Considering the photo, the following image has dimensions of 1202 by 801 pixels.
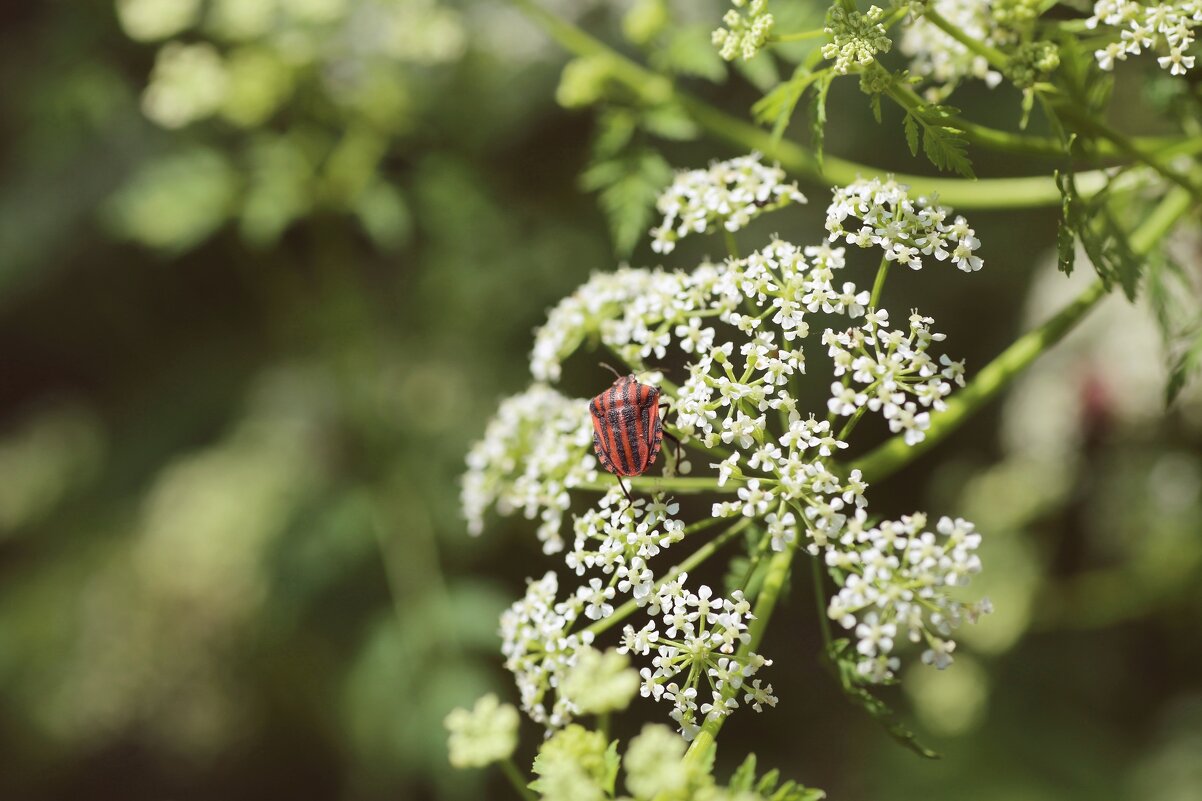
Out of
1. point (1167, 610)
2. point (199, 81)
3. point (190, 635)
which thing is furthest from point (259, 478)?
point (1167, 610)

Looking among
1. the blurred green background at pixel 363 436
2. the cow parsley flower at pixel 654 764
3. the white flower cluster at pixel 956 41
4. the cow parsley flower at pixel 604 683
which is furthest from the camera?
the blurred green background at pixel 363 436

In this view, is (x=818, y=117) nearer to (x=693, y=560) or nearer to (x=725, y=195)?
(x=725, y=195)

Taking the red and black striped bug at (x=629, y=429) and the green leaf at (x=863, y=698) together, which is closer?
the green leaf at (x=863, y=698)

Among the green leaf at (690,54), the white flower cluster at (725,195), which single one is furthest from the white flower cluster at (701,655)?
the green leaf at (690,54)

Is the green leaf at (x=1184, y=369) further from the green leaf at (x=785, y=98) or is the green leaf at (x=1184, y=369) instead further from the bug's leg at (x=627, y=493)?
the bug's leg at (x=627, y=493)

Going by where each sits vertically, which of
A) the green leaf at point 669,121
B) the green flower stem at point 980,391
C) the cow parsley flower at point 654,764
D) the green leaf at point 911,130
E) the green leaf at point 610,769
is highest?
the green leaf at point 669,121

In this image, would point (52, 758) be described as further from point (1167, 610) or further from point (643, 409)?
point (1167, 610)

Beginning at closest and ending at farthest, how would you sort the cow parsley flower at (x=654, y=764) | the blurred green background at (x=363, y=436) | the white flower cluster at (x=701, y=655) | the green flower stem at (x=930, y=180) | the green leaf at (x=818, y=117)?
1. the cow parsley flower at (x=654, y=764)
2. the white flower cluster at (x=701, y=655)
3. the green leaf at (x=818, y=117)
4. the green flower stem at (x=930, y=180)
5. the blurred green background at (x=363, y=436)
